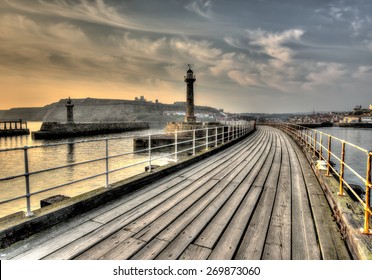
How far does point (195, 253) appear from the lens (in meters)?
2.60

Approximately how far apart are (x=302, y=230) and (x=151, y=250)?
208 centimetres

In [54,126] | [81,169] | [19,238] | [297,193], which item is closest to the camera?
[19,238]

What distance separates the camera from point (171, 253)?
2.59 metres

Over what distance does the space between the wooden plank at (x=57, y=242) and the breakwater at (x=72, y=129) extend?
5892cm

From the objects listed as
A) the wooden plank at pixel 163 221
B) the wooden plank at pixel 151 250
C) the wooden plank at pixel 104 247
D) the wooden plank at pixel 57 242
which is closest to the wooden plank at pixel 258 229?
the wooden plank at pixel 151 250

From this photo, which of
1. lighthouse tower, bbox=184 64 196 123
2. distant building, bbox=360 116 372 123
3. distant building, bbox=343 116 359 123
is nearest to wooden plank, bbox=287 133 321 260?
lighthouse tower, bbox=184 64 196 123

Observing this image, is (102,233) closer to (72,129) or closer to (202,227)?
(202,227)

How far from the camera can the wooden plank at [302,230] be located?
262 centimetres

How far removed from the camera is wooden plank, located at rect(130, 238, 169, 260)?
2.52 m

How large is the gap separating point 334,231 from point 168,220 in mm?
2314

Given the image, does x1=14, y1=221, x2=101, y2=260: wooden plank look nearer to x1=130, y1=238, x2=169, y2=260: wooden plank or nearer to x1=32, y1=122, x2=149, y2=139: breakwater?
x1=130, y1=238, x2=169, y2=260: wooden plank

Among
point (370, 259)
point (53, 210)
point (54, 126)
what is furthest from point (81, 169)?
point (54, 126)

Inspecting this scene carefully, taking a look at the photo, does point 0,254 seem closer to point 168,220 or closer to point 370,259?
point 168,220
